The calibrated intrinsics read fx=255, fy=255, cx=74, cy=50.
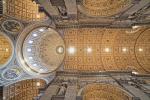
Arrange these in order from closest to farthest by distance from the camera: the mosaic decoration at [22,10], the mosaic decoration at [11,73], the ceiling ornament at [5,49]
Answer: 1. the mosaic decoration at [22,10]
2. the mosaic decoration at [11,73]
3. the ceiling ornament at [5,49]

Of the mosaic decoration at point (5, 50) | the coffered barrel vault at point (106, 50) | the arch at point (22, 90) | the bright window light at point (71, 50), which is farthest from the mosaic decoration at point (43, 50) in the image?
the arch at point (22, 90)

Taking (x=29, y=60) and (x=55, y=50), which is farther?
(x=55, y=50)

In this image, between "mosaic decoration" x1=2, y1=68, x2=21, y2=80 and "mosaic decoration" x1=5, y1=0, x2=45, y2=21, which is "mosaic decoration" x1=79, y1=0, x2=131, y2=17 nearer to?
"mosaic decoration" x1=5, y1=0, x2=45, y2=21

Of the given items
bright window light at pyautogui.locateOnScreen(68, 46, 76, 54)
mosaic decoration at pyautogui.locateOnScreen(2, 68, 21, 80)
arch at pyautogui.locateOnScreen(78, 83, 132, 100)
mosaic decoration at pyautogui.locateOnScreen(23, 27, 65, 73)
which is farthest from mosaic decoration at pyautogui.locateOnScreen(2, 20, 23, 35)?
arch at pyautogui.locateOnScreen(78, 83, 132, 100)

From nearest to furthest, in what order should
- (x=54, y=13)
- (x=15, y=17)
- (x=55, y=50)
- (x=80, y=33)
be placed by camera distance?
(x=54, y=13), (x=15, y=17), (x=80, y=33), (x=55, y=50)

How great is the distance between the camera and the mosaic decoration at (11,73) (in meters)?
23.2

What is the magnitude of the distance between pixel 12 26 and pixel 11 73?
4312mm

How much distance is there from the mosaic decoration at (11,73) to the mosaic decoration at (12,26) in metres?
3.41

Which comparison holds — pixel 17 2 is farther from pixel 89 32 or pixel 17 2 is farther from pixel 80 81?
pixel 80 81

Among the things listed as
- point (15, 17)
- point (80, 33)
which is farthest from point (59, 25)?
point (15, 17)

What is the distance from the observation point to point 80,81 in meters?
19.5

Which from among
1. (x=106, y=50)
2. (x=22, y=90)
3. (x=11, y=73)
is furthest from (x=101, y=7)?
(x=22, y=90)

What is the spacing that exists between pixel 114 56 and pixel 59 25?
621 centimetres

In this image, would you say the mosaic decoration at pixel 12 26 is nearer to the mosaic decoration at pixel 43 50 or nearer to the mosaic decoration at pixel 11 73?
the mosaic decoration at pixel 43 50
